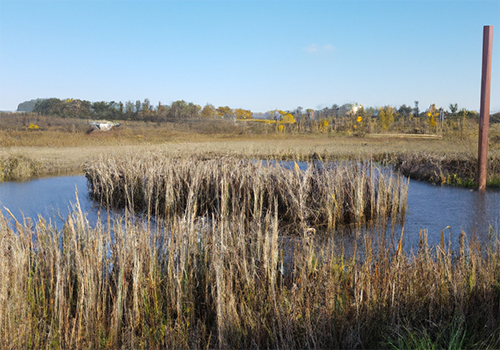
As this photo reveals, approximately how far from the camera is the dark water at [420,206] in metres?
5.82

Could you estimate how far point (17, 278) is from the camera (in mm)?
2854

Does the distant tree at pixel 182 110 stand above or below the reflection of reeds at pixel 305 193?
above

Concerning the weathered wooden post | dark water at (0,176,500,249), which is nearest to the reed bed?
dark water at (0,176,500,249)

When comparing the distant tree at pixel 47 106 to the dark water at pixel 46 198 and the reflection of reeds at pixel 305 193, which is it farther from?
the reflection of reeds at pixel 305 193

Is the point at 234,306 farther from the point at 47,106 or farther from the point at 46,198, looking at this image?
the point at 47,106

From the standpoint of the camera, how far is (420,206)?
750cm

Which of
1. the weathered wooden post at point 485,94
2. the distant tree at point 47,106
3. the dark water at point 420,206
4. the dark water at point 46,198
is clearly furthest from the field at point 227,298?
the distant tree at point 47,106

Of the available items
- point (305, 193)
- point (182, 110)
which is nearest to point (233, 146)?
point (305, 193)

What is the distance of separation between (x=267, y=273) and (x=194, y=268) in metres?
0.61

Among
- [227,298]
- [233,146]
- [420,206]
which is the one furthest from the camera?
[233,146]

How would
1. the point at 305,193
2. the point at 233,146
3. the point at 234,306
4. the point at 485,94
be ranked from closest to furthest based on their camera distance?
the point at 234,306 → the point at 305,193 → the point at 485,94 → the point at 233,146

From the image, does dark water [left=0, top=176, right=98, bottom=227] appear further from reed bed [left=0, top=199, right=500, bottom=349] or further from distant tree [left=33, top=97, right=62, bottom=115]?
distant tree [left=33, top=97, right=62, bottom=115]

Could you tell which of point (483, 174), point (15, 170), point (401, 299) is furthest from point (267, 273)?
point (15, 170)

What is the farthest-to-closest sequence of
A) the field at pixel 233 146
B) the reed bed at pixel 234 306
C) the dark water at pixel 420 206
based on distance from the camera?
the field at pixel 233 146, the dark water at pixel 420 206, the reed bed at pixel 234 306
